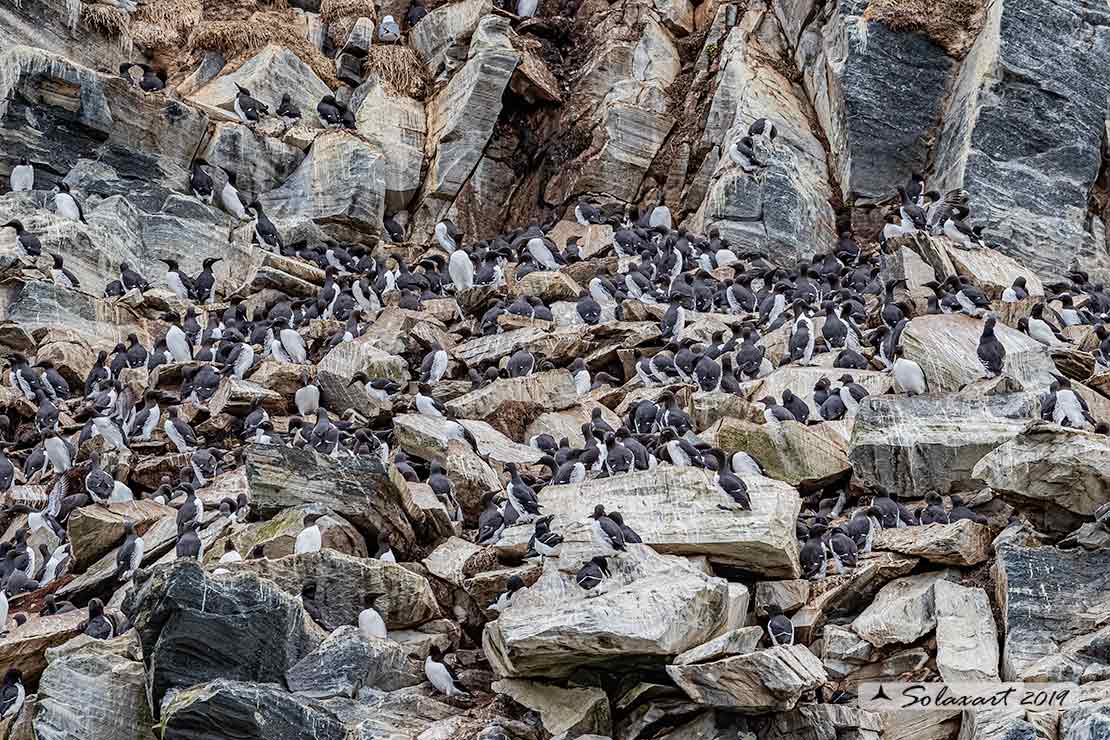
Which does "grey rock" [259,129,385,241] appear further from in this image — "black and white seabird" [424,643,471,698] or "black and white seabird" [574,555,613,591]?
"black and white seabird" [574,555,613,591]

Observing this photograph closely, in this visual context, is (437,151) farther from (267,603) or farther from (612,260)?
(267,603)

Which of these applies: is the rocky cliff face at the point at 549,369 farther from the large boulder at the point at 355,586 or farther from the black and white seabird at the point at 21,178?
the black and white seabird at the point at 21,178

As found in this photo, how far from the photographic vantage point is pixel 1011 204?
85.0ft

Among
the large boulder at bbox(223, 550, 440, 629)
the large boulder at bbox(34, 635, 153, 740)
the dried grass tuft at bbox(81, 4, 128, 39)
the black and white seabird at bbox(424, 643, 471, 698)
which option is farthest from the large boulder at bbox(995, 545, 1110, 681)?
the dried grass tuft at bbox(81, 4, 128, 39)

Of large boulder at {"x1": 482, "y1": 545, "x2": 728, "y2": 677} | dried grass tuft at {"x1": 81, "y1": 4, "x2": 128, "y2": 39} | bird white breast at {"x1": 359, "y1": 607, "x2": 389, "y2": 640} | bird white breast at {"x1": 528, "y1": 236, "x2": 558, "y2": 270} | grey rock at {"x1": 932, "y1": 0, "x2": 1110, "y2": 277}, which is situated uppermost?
grey rock at {"x1": 932, "y1": 0, "x2": 1110, "y2": 277}

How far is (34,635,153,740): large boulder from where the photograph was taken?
13.0m

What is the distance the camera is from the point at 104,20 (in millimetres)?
30266

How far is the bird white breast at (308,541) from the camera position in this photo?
49.5 ft

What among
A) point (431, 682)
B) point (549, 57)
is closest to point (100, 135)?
point (549, 57)

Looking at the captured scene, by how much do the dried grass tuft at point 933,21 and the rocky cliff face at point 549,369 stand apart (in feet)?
0.20

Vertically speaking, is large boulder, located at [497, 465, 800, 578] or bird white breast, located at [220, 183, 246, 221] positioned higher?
large boulder, located at [497, 465, 800, 578]

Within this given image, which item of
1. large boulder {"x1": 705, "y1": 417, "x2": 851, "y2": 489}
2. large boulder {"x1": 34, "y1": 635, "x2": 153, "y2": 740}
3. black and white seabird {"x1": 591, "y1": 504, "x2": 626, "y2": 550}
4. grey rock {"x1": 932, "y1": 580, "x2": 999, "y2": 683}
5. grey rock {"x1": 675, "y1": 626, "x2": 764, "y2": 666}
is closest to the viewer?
grey rock {"x1": 675, "y1": 626, "x2": 764, "y2": 666}

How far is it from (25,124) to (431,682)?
17.7 metres

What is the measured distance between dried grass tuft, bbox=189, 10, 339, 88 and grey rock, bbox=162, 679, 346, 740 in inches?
808
